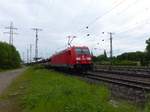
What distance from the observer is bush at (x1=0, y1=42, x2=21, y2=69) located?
8219 cm

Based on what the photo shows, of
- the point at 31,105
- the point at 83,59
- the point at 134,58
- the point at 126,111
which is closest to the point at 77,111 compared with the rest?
the point at 126,111

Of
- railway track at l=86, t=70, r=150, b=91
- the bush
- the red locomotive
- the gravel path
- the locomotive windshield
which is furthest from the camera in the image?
the bush

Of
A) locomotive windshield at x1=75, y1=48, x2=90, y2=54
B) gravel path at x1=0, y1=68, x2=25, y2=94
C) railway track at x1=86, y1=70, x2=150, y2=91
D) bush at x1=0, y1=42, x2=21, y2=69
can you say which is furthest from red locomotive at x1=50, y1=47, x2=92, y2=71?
bush at x1=0, y1=42, x2=21, y2=69

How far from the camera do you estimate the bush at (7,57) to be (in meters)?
82.2

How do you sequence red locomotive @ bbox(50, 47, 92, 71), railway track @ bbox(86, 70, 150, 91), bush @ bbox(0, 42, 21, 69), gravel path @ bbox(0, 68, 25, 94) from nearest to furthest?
railway track @ bbox(86, 70, 150, 91) → gravel path @ bbox(0, 68, 25, 94) → red locomotive @ bbox(50, 47, 92, 71) → bush @ bbox(0, 42, 21, 69)

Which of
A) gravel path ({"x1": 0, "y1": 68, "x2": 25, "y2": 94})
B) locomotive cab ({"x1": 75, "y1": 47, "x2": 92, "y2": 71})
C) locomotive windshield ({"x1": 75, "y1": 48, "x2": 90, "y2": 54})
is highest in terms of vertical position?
locomotive windshield ({"x1": 75, "y1": 48, "x2": 90, "y2": 54})

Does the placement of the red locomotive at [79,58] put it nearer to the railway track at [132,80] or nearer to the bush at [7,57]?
the railway track at [132,80]

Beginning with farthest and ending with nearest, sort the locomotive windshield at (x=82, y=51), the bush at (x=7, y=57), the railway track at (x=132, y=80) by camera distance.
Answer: the bush at (x=7, y=57)
the locomotive windshield at (x=82, y=51)
the railway track at (x=132, y=80)

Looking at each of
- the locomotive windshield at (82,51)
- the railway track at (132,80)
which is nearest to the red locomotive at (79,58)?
the locomotive windshield at (82,51)

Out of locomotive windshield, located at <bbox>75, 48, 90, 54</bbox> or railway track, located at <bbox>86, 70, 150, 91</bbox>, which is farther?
locomotive windshield, located at <bbox>75, 48, 90, 54</bbox>

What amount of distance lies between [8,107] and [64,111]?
4008 mm

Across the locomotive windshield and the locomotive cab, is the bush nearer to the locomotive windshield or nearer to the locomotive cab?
the locomotive windshield

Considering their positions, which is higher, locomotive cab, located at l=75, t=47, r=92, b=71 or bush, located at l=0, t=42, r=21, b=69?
bush, located at l=0, t=42, r=21, b=69

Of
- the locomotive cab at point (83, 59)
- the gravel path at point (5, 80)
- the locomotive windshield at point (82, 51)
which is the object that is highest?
the locomotive windshield at point (82, 51)
